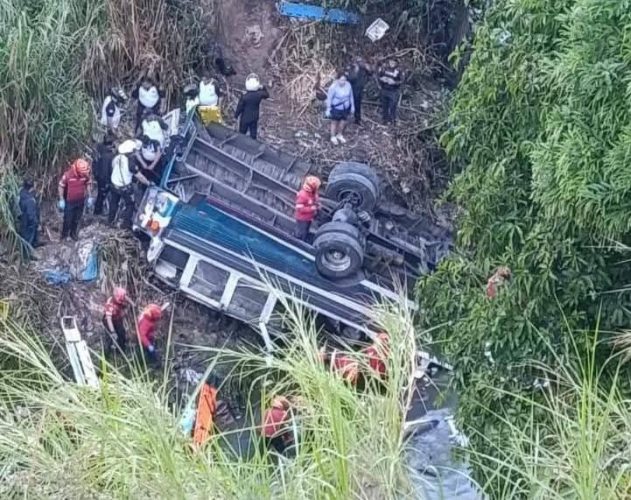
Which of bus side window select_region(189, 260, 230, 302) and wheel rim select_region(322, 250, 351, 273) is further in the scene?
bus side window select_region(189, 260, 230, 302)

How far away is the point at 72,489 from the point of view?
16.1 ft

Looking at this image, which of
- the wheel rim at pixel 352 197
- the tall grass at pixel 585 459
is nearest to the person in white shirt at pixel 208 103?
the wheel rim at pixel 352 197

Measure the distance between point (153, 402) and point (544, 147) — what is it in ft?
10.7

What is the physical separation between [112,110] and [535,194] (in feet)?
25.5

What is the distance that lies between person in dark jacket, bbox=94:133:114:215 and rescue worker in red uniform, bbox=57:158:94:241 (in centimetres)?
12

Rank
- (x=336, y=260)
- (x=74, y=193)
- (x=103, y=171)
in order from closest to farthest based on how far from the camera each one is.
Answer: (x=336, y=260) → (x=74, y=193) → (x=103, y=171)

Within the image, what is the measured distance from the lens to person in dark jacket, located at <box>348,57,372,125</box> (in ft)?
48.5

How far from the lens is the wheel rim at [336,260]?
1211 cm

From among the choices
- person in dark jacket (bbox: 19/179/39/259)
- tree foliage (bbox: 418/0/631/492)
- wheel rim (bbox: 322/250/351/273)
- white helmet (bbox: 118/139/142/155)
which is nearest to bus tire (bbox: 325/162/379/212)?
wheel rim (bbox: 322/250/351/273)

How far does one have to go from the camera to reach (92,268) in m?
12.7

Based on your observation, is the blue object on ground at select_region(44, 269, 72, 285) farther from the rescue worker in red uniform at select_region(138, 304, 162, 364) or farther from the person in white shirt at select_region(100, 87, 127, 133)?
the person in white shirt at select_region(100, 87, 127, 133)

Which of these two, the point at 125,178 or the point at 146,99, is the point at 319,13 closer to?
the point at 146,99

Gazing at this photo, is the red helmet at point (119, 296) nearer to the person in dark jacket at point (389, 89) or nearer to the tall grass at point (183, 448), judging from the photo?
the person in dark jacket at point (389, 89)

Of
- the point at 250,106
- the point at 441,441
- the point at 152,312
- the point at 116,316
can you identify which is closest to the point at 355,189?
the point at 250,106
